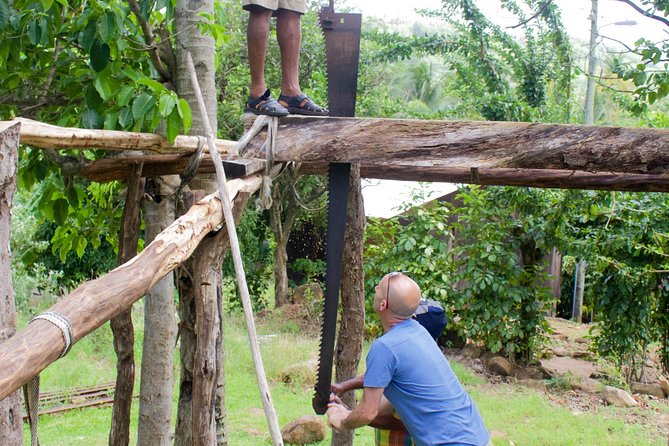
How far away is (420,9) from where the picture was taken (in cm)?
1362

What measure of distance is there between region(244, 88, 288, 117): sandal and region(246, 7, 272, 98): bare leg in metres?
0.05

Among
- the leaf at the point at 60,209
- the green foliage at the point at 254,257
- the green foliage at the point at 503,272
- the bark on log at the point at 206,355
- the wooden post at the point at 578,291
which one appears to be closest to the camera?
the bark on log at the point at 206,355

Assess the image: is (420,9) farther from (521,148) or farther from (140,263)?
(140,263)

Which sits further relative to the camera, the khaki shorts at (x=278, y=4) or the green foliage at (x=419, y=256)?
the green foliage at (x=419, y=256)

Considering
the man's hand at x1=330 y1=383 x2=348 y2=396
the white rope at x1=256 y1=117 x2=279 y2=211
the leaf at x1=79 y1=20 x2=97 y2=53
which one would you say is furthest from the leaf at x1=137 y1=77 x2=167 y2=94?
the man's hand at x1=330 y1=383 x2=348 y2=396

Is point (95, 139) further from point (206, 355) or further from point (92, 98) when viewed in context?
point (206, 355)

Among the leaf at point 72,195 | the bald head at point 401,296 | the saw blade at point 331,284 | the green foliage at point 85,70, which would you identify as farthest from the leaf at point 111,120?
the bald head at point 401,296

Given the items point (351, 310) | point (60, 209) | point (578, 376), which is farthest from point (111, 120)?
point (578, 376)

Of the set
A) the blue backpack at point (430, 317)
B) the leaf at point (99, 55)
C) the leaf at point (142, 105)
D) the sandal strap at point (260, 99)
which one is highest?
the leaf at point (99, 55)

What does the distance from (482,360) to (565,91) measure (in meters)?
6.49

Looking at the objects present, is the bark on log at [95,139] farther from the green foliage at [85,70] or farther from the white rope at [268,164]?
the white rope at [268,164]

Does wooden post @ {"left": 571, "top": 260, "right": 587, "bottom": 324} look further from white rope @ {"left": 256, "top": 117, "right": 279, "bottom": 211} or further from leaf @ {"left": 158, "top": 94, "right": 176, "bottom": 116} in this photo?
leaf @ {"left": 158, "top": 94, "right": 176, "bottom": 116}

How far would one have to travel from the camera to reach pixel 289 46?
4.20 meters

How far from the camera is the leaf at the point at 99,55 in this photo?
3885 mm
